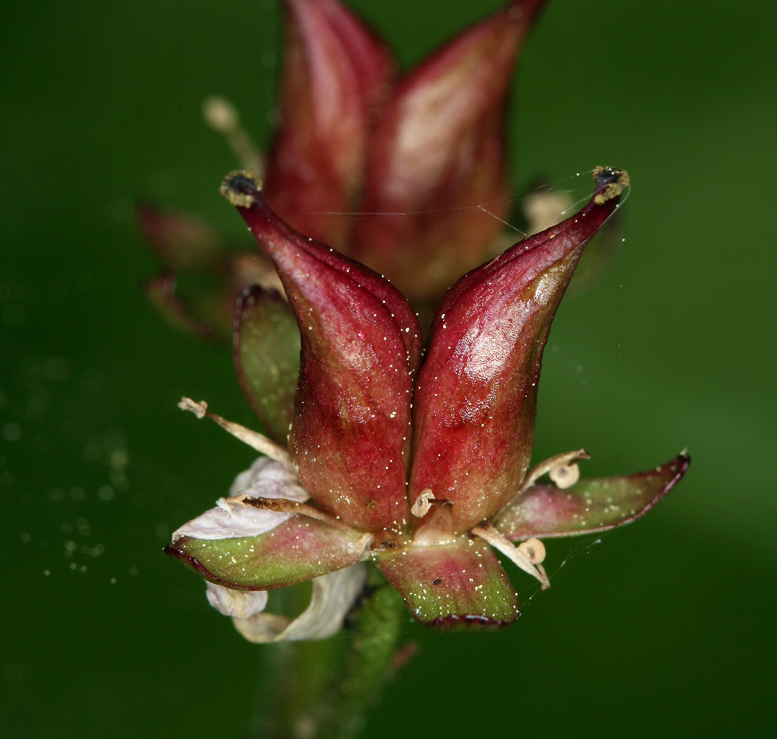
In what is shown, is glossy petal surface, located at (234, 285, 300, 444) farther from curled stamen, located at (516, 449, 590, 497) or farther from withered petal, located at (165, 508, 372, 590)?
curled stamen, located at (516, 449, 590, 497)

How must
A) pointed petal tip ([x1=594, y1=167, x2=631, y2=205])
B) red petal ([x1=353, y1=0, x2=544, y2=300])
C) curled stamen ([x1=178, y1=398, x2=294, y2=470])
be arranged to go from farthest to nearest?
1. red petal ([x1=353, y1=0, x2=544, y2=300])
2. curled stamen ([x1=178, y1=398, x2=294, y2=470])
3. pointed petal tip ([x1=594, y1=167, x2=631, y2=205])

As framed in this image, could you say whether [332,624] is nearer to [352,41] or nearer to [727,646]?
[352,41]

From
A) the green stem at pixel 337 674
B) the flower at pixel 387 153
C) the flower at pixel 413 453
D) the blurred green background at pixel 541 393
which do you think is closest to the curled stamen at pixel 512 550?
the flower at pixel 413 453

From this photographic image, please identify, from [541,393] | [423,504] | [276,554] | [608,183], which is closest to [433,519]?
[423,504]

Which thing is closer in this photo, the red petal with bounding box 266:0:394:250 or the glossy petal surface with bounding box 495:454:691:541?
the glossy petal surface with bounding box 495:454:691:541

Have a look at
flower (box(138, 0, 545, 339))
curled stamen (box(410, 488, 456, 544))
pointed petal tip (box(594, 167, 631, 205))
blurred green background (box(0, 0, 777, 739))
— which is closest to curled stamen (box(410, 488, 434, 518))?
curled stamen (box(410, 488, 456, 544))
